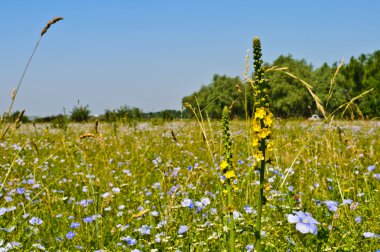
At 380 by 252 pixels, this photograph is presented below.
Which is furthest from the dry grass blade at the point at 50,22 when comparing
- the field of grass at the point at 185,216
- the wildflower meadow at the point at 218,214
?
the field of grass at the point at 185,216

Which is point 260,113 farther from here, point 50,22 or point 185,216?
point 185,216

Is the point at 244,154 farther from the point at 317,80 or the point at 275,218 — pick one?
the point at 317,80

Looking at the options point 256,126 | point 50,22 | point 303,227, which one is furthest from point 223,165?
point 50,22

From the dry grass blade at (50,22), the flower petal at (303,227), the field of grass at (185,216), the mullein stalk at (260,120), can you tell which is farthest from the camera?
the dry grass blade at (50,22)

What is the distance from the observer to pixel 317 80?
6319 cm

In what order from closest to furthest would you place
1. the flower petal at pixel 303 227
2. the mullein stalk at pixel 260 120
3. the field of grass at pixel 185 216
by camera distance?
the mullein stalk at pixel 260 120
the flower petal at pixel 303 227
the field of grass at pixel 185 216

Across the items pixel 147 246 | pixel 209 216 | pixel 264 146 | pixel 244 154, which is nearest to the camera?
pixel 264 146

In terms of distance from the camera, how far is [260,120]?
1.69 m

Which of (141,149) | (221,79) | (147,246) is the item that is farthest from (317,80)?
(147,246)

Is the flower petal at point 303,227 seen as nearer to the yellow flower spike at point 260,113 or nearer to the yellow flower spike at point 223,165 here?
the yellow flower spike at point 223,165

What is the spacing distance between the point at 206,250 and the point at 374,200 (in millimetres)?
2127

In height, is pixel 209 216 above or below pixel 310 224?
below

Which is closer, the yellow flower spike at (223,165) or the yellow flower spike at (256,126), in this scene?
the yellow flower spike at (256,126)

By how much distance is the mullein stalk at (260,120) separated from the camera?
1.66m
